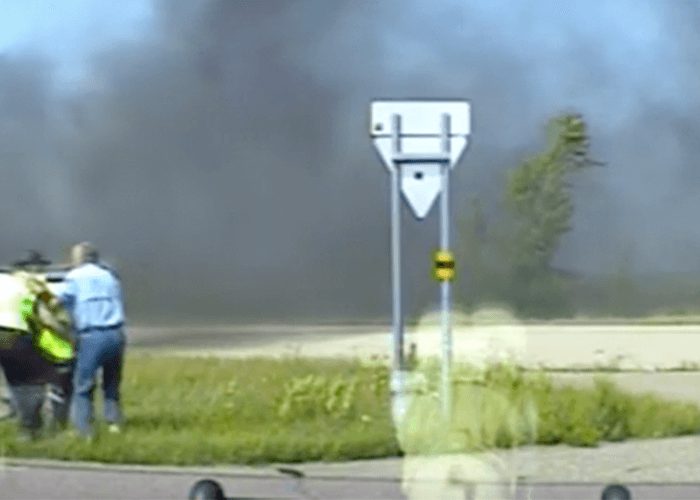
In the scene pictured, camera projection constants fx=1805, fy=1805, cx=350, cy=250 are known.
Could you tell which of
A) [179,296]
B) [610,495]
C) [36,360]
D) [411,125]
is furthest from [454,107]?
[610,495]

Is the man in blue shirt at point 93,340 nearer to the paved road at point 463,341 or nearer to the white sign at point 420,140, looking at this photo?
the paved road at point 463,341

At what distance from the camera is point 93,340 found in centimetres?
1338

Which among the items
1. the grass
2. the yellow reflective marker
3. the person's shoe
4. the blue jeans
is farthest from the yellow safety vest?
the yellow reflective marker

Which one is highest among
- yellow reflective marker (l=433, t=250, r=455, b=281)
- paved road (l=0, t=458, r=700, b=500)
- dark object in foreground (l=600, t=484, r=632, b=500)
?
yellow reflective marker (l=433, t=250, r=455, b=281)

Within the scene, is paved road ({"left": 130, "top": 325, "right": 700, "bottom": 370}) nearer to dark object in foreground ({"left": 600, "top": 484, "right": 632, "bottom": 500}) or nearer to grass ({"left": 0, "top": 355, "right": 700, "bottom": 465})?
grass ({"left": 0, "top": 355, "right": 700, "bottom": 465})

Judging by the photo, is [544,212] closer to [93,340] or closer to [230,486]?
[93,340]

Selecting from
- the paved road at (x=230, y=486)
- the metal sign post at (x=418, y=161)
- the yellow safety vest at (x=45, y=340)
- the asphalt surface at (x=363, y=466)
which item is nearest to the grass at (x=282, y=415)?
the asphalt surface at (x=363, y=466)

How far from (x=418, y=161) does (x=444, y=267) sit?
84cm

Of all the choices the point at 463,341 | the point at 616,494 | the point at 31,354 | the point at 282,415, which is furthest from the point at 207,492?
the point at 282,415

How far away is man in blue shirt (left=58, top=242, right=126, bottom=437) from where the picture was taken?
1289cm

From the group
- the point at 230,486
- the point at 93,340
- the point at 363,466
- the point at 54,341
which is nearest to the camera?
the point at 230,486

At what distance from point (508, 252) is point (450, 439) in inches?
280

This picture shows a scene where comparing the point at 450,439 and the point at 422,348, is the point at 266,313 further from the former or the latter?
the point at 450,439

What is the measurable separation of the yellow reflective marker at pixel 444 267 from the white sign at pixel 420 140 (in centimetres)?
35
